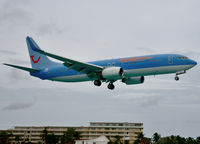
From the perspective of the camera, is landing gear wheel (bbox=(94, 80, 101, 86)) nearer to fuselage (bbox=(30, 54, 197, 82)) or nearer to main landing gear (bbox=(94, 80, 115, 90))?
main landing gear (bbox=(94, 80, 115, 90))

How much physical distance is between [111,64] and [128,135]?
135959mm

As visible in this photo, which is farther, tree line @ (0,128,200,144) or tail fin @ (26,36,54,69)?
tree line @ (0,128,200,144)

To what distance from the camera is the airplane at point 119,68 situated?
4991 cm

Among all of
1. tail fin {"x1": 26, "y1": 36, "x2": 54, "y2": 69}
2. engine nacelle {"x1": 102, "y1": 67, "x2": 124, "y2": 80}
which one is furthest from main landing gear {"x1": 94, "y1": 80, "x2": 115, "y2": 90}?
tail fin {"x1": 26, "y1": 36, "x2": 54, "y2": 69}

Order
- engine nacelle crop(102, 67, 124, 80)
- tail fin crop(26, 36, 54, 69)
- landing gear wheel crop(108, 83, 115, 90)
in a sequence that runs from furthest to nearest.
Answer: tail fin crop(26, 36, 54, 69) < landing gear wheel crop(108, 83, 115, 90) < engine nacelle crop(102, 67, 124, 80)

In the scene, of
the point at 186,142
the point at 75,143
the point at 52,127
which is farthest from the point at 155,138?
the point at 52,127

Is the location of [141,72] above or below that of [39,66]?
below

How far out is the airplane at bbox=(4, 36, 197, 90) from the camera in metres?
49.9

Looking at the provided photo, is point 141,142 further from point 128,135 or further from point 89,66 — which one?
point 89,66

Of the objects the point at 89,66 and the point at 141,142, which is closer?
the point at 89,66

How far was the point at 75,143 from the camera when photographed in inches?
6033

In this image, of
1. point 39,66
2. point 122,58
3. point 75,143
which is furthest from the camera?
point 75,143

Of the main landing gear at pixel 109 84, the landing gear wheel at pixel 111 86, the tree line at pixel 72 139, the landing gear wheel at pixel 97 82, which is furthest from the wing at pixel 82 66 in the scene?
the tree line at pixel 72 139

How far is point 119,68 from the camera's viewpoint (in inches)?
2024
